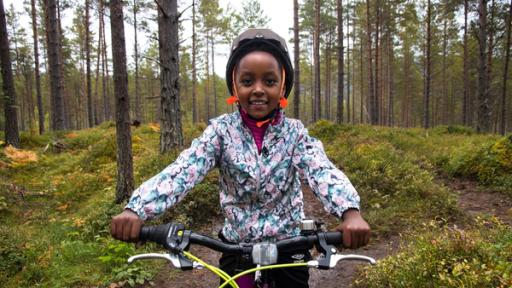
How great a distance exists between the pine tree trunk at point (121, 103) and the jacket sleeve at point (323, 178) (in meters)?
5.90

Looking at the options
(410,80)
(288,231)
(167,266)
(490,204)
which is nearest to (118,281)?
(167,266)

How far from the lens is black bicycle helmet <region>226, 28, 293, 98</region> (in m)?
2.32

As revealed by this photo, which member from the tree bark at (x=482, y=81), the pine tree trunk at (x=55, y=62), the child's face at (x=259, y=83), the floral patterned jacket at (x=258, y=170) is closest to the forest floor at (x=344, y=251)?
the floral patterned jacket at (x=258, y=170)

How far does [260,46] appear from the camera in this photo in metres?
2.32

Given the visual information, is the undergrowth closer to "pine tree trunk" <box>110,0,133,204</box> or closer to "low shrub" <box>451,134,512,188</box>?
"low shrub" <box>451,134,512,188</box>

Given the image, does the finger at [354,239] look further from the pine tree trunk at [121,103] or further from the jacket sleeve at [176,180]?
the pine tree trunk at [121,103]

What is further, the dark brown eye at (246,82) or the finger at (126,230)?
the dark brown eye at (246,82)

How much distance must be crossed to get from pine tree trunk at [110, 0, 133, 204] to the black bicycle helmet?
5.64 m

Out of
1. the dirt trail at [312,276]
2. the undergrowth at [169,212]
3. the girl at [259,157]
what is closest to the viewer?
the girl at [259,157]

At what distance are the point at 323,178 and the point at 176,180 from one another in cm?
84

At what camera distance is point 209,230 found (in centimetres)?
706

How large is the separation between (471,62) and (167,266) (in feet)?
133

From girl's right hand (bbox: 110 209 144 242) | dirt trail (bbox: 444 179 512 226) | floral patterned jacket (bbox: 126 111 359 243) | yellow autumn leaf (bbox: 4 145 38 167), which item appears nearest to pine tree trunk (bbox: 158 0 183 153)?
yellow autumn leaf (bbox: 4 145 38 167)

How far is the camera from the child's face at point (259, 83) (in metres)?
2.25
